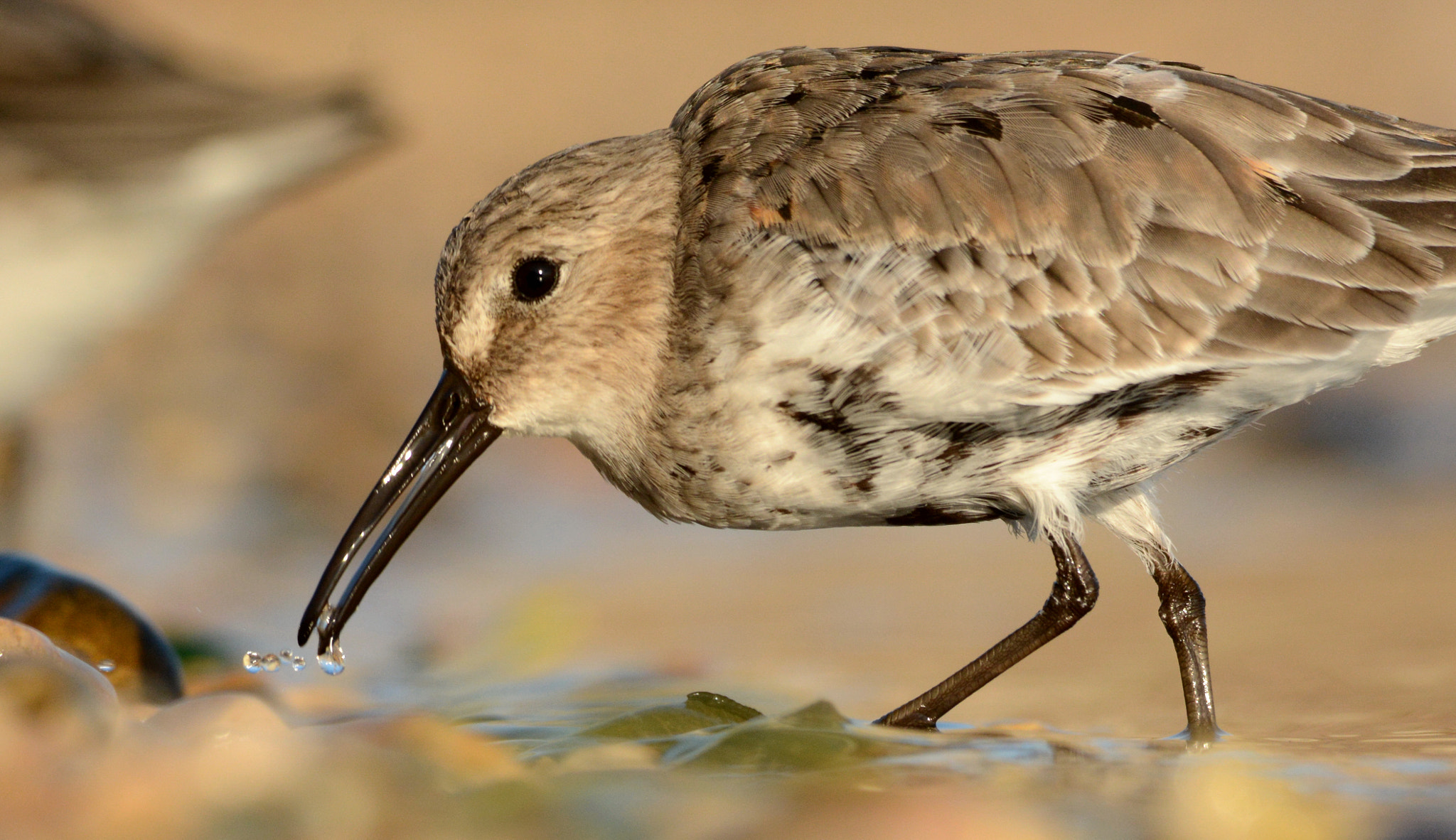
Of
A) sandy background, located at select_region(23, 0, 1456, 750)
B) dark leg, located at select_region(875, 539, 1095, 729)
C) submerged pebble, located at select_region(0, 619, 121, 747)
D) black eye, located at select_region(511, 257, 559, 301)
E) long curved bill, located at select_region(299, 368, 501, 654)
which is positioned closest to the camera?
submerged pebble, located at select_region(0, 619, 121, 747)

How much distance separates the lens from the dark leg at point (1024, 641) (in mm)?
4613

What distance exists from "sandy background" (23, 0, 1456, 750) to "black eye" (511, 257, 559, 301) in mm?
1531

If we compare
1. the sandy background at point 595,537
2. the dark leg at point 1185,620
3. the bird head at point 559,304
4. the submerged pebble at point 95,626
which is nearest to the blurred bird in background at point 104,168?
the sandy background at point 595,537

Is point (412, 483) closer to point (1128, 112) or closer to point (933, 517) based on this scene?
point (933, 517)

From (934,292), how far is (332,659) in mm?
2087

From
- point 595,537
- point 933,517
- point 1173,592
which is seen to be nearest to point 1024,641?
point 1173,592

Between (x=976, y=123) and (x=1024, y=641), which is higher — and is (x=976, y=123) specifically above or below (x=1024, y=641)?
above

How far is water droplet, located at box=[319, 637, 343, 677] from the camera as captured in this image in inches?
186

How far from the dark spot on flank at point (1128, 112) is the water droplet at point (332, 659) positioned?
2.59 metres

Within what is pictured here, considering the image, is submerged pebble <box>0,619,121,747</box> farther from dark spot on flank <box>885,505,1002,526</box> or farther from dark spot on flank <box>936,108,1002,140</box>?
dark spot on flank <box>936,108,1002,140</box>

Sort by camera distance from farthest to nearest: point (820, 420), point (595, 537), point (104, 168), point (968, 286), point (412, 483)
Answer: point (595, 537) < point (104, 168) < point (412, 483) < point (968, 286) < point (820, 420)

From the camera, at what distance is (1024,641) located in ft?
15.6

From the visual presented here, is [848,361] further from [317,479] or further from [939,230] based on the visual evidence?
[317,479]

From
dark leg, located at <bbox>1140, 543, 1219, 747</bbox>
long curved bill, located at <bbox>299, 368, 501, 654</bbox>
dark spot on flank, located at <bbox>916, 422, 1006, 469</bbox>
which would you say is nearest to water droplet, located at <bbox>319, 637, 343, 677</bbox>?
long curved bill, located at <bbox>299, 368, 501, 654</bbox>
